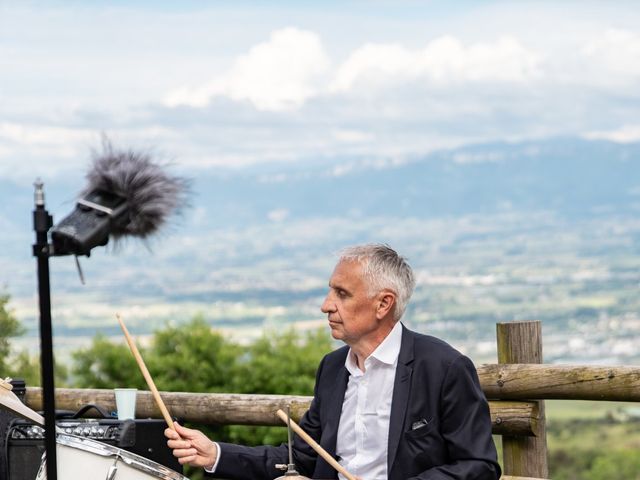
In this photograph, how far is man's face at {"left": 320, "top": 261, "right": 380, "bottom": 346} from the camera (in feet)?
11.9

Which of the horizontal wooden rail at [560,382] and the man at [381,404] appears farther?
the horizontal wooden rail at [560,382]

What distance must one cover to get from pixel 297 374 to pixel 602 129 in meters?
98.2

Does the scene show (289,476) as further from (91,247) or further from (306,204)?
(306,204)

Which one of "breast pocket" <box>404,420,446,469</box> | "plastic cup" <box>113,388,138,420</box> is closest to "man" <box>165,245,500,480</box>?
"breast pocket" <box>404,420,446,469</box>

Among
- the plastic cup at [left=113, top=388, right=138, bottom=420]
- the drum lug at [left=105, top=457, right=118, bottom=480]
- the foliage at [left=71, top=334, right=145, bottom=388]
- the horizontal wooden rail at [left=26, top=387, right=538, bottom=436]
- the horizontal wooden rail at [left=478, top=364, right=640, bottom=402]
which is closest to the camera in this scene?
the drum lug at [left=105, top=457, right=118, bottom=480]

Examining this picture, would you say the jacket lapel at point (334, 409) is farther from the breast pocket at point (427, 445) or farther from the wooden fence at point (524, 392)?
the wooden fence at point (524, 392)

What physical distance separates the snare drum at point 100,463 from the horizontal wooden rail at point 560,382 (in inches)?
66.2

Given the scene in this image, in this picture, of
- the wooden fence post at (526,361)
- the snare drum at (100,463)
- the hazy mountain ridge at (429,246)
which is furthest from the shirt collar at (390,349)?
the hazy mountain ridge at (429,246)

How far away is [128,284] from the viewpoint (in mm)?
46062

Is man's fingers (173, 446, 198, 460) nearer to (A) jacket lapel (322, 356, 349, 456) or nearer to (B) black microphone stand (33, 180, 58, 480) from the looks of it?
(A) jacket lapel (322, 356, 349, 456)

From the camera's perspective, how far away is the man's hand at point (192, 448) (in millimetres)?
3613

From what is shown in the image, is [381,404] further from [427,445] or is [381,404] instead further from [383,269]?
[383,269]

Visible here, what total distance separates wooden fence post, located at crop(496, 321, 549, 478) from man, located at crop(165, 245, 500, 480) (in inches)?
44.3

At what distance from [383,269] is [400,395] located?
16.0 inches
